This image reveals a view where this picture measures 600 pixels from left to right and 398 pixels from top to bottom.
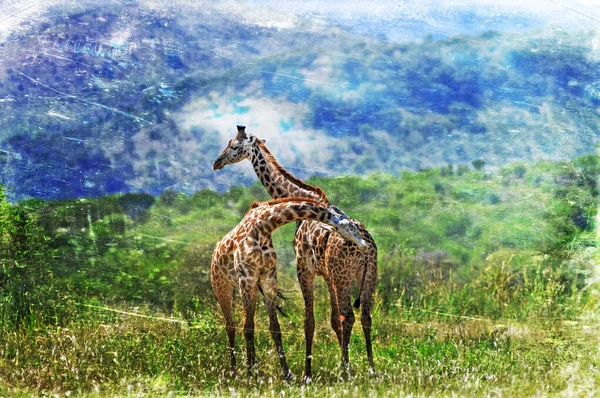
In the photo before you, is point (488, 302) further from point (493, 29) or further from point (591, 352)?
point (493, 29)

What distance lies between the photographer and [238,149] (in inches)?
333

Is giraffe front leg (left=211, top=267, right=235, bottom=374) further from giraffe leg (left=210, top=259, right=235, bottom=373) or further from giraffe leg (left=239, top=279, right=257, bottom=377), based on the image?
giraffe leg (left=239, top=279, right=257, bottom=377)

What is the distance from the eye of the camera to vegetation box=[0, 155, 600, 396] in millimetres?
8352

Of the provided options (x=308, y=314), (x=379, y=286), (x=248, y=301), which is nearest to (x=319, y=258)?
(x=308, y=314)

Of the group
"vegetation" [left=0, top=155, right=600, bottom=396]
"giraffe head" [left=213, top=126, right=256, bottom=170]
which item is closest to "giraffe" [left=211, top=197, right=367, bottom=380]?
"vegetation" [left=0, top=155, right=600, bottom=396]

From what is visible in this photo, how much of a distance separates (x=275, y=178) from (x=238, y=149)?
427 millimetres

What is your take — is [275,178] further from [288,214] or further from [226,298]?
[226,298]

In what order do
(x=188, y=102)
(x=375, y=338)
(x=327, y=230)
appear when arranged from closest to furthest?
(x=327, y=230)
(x=375, y=338)
(x=188, y=102)

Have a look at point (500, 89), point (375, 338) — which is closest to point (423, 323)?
point (375, 338)

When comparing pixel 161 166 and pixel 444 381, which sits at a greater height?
pixel 161 166

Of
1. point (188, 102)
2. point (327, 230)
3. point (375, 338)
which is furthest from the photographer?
point (188, 102)

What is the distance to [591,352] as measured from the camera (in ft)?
29.3

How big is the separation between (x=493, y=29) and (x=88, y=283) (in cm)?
467
